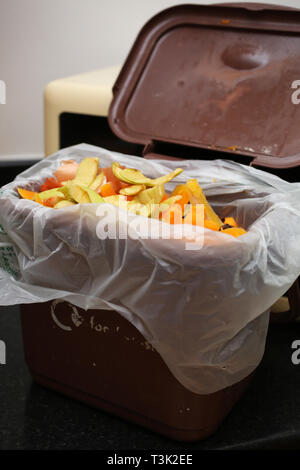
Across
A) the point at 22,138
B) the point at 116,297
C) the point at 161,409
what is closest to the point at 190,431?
the point at 161,409

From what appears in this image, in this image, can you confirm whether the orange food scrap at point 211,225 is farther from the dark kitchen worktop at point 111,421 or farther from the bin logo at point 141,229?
the dark kitchen worktop at point 111,421

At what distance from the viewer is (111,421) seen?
0.67m

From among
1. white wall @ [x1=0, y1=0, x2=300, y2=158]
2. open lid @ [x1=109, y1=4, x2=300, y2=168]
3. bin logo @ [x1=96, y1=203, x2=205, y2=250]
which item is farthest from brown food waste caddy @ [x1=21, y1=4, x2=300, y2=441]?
white wall @ [x1=0, y1=0, x2=300, y2=158]

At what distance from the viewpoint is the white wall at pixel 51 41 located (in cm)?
117

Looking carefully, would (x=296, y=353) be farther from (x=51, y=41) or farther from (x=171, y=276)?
(x=51, y=41)

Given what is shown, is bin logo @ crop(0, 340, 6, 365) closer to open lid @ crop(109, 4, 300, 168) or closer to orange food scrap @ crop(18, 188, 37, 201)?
orange food scrap @ crop(18, 188, 37, 201)

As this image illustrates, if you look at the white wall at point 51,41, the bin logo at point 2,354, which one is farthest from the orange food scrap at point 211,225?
the white wall at point 51,41

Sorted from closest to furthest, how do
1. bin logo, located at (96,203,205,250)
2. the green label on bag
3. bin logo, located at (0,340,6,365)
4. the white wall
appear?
bin logo, located at (96,203,205,250) → the green label on bag → bin logo, located at (0,340,6,365) → the white wall

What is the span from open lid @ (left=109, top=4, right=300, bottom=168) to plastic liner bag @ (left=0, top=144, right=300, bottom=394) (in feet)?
0.60

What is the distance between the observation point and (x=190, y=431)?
24.5 inches


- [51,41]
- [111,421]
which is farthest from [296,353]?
[51,41]

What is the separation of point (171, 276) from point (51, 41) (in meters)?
0.85

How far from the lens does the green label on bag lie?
638mm

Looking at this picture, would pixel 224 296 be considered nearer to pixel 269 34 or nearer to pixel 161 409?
pixel 161 409
